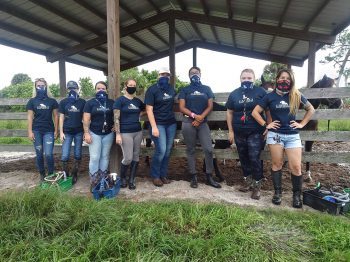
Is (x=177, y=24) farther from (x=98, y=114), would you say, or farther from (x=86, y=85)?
(x=86, y=85)

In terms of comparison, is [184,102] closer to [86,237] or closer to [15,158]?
[86,237]

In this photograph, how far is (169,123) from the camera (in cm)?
462

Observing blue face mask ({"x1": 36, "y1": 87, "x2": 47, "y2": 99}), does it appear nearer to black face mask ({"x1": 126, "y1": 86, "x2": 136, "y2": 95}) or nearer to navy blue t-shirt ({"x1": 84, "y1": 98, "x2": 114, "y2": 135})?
navy blue t-shirt ({"x1": 84, "y1": 98, "x2": 114, "y2": 135})

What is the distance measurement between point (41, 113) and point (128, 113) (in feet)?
4.82

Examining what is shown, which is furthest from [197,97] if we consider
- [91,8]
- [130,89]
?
[91,8]

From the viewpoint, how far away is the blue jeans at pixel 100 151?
450 centimetres

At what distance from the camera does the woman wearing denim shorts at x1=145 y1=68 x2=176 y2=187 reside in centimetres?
442

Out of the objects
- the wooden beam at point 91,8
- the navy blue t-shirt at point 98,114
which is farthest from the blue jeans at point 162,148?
the wooden beam at point 91,8

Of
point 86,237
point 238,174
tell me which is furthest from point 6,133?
point 238,174

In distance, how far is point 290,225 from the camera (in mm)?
3168

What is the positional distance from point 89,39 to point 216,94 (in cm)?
660

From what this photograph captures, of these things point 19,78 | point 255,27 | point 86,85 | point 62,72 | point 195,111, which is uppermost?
point 19,78

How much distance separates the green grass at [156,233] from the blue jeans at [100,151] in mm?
1065

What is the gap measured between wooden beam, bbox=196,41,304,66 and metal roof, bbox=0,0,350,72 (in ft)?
0.13
